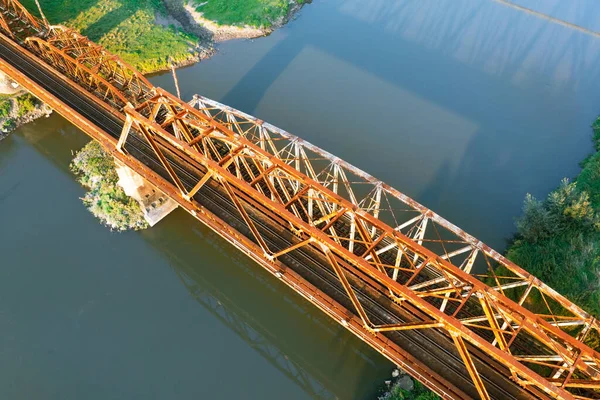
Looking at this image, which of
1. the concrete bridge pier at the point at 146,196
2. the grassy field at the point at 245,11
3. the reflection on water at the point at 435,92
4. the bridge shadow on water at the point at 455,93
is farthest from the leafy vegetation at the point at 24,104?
the grassy field at the point at 245,11

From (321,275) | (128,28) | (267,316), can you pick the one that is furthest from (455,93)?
(128,28)

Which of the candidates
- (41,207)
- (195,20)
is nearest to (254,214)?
(41,207)

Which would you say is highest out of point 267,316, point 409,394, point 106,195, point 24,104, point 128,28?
point 128,28

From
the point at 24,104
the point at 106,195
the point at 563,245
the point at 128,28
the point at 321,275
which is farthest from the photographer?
the point at 128,28

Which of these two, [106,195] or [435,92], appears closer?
[106,195]

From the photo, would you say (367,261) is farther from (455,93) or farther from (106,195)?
(455,93)

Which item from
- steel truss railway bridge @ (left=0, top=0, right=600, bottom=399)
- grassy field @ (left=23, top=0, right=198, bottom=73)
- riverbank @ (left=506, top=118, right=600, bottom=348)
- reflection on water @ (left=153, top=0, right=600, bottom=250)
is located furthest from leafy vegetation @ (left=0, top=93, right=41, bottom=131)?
riverbank @ (left=506, top=118, right=600, bottom=348)

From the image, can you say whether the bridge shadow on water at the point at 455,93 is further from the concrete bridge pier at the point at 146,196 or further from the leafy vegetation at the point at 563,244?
the concrete bridge pier at the point at 146,196

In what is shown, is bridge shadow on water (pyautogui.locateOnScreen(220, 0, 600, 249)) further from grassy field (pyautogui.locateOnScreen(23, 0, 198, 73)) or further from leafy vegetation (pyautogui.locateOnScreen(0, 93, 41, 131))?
leafy vegetation (pyautogui.locateOnScreen(0, 93, 41, 131))
